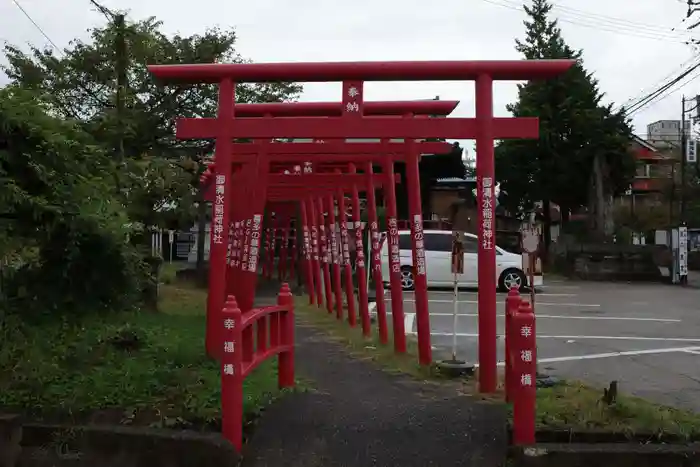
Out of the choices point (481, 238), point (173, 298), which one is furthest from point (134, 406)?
point (173, 298)

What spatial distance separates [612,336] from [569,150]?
67.3 ft

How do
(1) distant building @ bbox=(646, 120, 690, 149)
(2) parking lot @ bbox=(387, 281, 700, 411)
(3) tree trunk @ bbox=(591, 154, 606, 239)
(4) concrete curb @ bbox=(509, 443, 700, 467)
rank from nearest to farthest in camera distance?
(4) concrete curb @ bbox=(509, 443, 700, 467)
(2) parking lot @ bbox=(387, 281, 700, 411)
(3) tree trunk @ bbox=(591, 154, 606, 239)
(1) distant building @ bbox=(646, 120, 690, 149)

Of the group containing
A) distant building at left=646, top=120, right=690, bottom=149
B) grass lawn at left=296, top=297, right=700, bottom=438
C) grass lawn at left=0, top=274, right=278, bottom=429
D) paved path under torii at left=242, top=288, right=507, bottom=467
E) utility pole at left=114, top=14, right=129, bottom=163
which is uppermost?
distant building at left=646, top=120, right=690, bottom=149

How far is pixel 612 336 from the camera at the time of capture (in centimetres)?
1265

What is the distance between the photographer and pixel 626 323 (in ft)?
47.8

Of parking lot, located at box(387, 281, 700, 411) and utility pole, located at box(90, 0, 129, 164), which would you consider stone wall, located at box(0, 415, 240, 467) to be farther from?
utility pole, located at box(90, 0, 129, 164)

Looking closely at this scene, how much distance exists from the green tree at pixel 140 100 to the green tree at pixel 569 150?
51.5ft

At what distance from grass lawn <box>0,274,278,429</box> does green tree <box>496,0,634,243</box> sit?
25714 mm

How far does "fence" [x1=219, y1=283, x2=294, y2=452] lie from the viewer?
5406 mm

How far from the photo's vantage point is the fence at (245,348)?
17.7ft

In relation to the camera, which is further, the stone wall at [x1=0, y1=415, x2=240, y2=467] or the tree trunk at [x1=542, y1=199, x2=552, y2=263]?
the tree trunk at [x1=542, y1=199, x2=552, y2=263]

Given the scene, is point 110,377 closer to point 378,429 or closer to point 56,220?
point 56,220

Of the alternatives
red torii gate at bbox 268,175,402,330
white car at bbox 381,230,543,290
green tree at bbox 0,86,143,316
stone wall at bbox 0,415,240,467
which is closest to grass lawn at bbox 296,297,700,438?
stone wall at bbox 0,415,240,467

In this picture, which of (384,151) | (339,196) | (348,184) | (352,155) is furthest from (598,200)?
(384,151)
